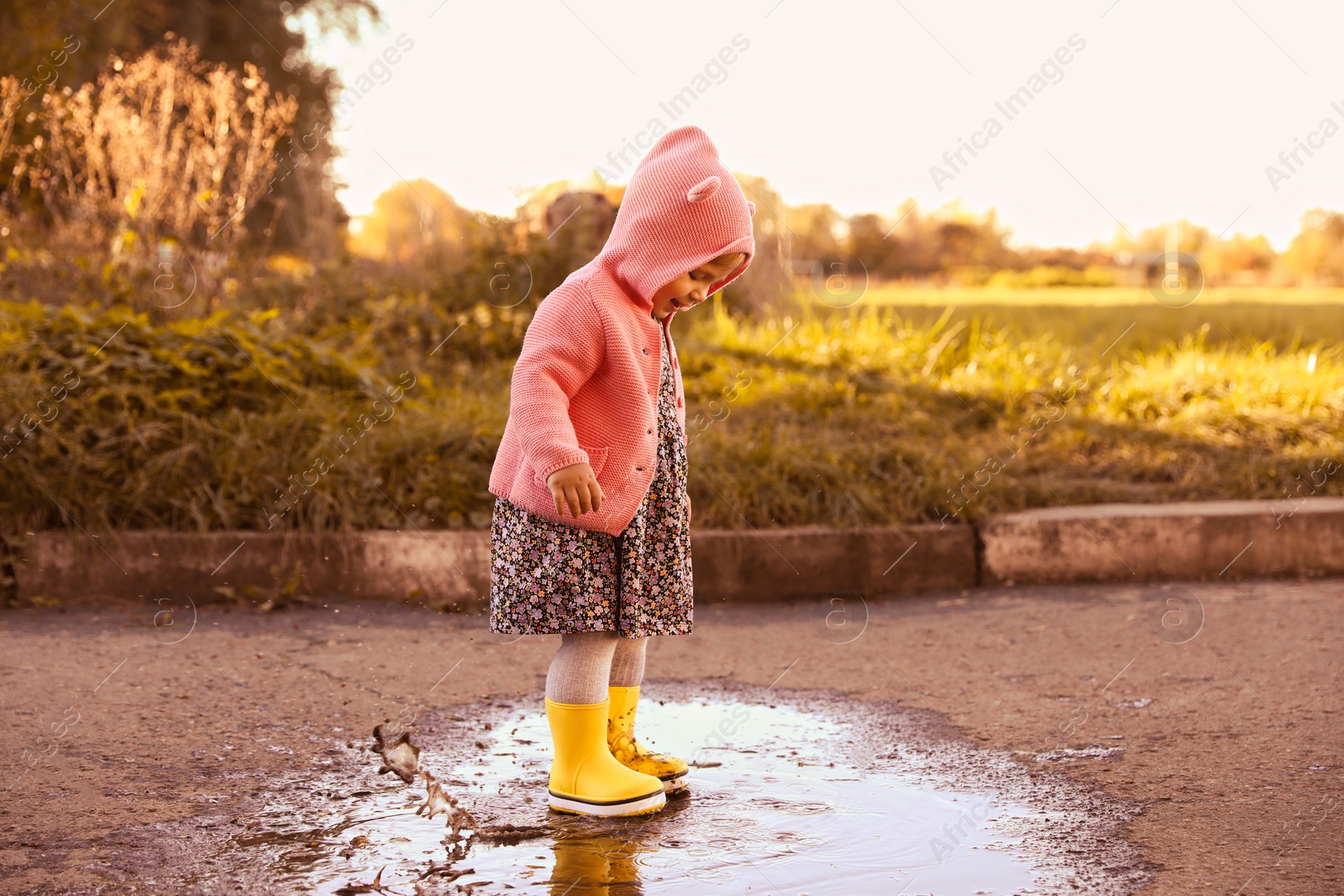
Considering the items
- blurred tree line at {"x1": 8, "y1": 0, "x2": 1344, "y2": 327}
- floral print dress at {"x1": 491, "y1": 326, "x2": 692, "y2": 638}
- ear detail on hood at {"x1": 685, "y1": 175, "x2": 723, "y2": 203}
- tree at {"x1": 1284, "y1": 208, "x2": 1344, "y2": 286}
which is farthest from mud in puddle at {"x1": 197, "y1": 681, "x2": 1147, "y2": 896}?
tree at {"x1": 1284, "y1": 208, "x2": 1344, "y2": 286}

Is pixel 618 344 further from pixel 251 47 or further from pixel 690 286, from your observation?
pixel 251 47

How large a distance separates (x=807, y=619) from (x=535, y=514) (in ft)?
6.92

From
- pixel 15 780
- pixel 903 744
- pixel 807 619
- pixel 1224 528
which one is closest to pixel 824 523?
pixel 807 619

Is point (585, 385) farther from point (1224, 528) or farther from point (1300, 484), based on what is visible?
point (1300, 484)

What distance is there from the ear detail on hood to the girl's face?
0.14m

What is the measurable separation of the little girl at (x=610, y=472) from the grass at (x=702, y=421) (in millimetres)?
2161

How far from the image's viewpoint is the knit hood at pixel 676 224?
2.64 m

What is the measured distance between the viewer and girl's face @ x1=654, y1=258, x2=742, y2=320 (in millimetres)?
2693

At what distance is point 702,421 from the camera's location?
18.7 feet

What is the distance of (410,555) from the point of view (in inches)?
182

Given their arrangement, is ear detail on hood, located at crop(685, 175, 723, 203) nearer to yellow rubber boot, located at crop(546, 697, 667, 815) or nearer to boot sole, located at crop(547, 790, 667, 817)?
yellow rubber boot, located at crop(546, 697, 667, 815)

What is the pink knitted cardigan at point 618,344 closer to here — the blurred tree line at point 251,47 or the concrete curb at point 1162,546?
the concrete curb at point 1162,546

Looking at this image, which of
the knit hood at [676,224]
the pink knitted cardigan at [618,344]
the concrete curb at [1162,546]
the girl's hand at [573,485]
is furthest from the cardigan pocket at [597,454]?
the concrete curb at [1162,546]

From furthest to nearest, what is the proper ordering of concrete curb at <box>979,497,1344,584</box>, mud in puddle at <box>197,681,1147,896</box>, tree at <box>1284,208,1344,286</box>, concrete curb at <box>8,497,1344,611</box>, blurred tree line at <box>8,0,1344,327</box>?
tree at <box>1284,208,1344,286</box> → blurred tree line at <box>8,0,1344,327</box> → concrete curb at <box>979,497,1344,584</box> → concrete curb at <box>8,497,1344,611</box> → mud in puddle at <box>197,681,1147,896</box>
